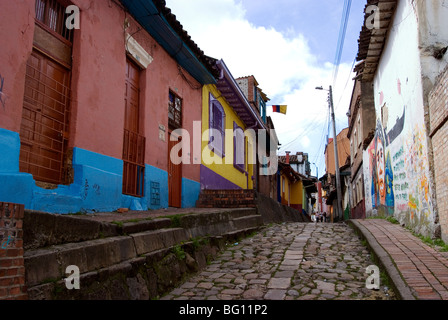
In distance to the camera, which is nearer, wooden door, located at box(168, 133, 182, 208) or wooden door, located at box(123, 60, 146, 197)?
wooden door, located at box(123, 60, 146, 197)

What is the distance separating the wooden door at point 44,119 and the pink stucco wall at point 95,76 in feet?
0.52

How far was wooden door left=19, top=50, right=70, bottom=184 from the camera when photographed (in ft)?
17.0

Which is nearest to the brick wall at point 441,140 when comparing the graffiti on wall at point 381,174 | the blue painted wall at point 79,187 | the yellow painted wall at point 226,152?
the graffiti on wall at point 381,174

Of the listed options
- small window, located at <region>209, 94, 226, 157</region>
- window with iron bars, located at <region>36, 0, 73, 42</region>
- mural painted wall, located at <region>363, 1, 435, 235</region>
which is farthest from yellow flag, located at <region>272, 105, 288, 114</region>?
window with iron bars, located at <region>36, 0, 73, 42</region>

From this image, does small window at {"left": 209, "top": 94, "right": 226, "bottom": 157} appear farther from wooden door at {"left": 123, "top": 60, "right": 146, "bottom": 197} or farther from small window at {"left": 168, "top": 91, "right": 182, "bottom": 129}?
wooden door at {"left": 123, "top": 60, "right": 146, "bottom": 197}

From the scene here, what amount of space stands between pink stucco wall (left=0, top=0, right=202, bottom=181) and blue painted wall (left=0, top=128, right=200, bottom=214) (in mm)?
179

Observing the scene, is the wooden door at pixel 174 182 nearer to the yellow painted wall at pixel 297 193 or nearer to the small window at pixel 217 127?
the small window at pixel 217 127

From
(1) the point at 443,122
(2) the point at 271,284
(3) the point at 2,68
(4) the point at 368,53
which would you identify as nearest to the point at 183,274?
(2) the point at 271,284

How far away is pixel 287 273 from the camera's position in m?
5.57

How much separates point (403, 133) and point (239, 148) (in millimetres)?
7766

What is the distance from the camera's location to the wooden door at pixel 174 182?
9477mm

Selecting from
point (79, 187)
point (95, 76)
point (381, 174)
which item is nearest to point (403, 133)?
point (381, 174)

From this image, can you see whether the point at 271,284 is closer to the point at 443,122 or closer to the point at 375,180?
the point at 443,122

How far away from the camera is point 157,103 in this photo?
28.3ft
